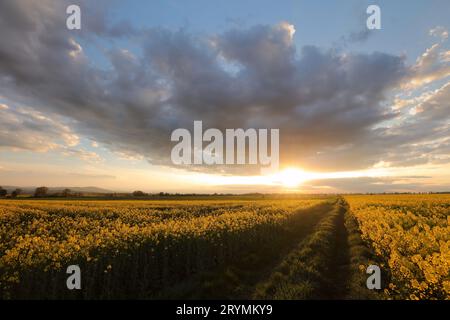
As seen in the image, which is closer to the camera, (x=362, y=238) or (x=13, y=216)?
(x=362, y=238)

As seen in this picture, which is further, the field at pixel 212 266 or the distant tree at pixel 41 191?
the distant tree at pixel 41 191

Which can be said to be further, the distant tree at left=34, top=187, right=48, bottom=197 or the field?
the distant tree at left=34, top=187, right=48, bottom=197

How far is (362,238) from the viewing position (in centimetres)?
2005

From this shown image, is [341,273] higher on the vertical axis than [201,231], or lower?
lower

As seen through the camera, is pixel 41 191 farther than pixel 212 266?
Yes

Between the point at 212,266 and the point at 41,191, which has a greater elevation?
the point at 212,266

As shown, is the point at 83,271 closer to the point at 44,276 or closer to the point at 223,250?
the point at 44,276

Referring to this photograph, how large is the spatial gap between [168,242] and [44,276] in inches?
203
